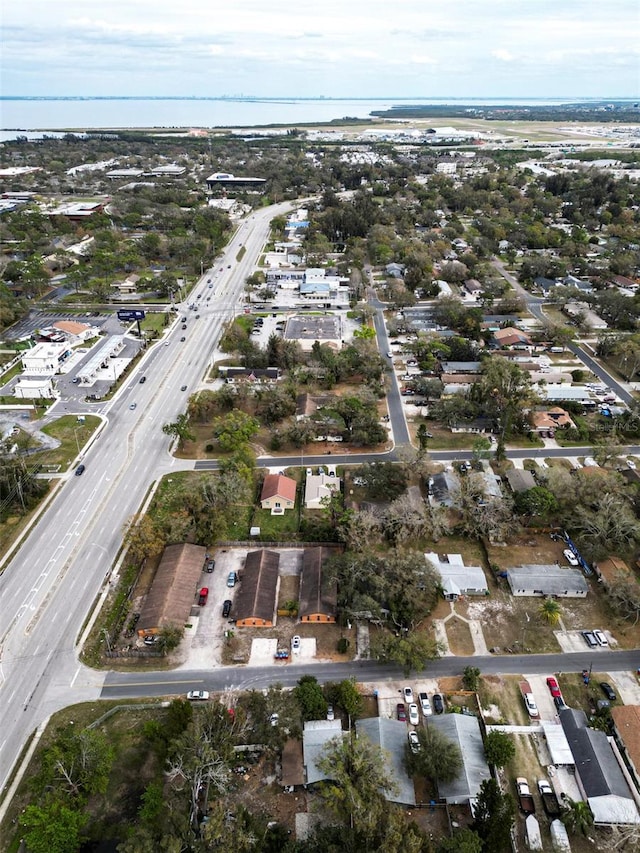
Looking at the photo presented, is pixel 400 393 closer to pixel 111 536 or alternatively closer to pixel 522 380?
pixel 522 380

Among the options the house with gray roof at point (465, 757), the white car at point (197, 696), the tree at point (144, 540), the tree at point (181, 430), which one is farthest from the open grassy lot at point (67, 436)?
the house with gray roof at point (465, 757)

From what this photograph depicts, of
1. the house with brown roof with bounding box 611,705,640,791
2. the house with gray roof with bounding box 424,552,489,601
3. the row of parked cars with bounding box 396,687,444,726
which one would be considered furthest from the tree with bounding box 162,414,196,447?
the house with brown roof with bounding box 611,705,640,791

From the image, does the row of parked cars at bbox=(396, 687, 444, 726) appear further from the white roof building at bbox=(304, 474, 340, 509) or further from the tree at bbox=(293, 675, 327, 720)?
the white roof building at bbox=(304, 474, 340, 509)

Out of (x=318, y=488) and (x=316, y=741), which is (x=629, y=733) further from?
(x=318, y=488)

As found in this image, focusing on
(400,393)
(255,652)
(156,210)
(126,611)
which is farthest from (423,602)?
(156,210)

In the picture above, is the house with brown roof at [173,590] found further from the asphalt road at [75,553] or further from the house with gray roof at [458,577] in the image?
the house with gray roof at [458,577]

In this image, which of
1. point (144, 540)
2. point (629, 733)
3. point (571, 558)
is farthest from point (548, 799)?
point (144, 540)

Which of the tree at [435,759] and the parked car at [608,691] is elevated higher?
the tree at [435,759]
